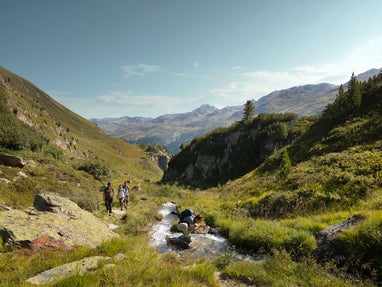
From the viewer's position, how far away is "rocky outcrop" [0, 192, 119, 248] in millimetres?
8435

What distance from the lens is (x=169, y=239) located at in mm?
13656

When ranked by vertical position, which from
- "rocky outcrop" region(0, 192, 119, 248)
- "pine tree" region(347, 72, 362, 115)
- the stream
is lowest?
the stream

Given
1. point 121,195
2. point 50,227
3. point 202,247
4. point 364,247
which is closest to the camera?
point 364,247

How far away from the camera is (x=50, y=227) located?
31.3ft

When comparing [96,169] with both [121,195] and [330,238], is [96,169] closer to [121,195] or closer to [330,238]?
[121,195]

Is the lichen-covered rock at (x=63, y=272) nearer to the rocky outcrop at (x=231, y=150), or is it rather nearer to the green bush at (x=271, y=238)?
the green bush at (x=271, y=238)

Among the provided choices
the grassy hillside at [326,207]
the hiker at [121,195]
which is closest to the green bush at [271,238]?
the grassy hillside at [326,207]

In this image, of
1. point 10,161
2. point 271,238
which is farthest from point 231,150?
point 271,238

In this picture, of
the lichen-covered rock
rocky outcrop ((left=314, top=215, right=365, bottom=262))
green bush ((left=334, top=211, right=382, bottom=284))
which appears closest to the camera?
the lichen-covered rock

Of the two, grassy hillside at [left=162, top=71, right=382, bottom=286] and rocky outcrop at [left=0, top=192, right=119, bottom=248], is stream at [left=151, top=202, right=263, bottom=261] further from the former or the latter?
rocky outcrop at [left=0, top=192, right=119, bottom=248]

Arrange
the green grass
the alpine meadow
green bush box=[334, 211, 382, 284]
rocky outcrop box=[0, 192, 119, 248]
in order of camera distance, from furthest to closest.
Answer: rocky outcrop box=[0, 192, 119, 248]
green bush box=[334, 211, 382, 284]
the green grass
the alpine meadow

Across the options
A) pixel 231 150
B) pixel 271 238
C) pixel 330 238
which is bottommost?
pixel 271 238

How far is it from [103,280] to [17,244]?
497 cm

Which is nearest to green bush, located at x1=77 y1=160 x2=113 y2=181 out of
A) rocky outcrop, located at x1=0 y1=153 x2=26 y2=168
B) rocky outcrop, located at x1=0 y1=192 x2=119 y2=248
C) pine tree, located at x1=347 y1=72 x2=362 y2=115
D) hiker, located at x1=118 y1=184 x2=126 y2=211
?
rocky outcrop, located at x1=0 y1=153 x2=26 y2=168
